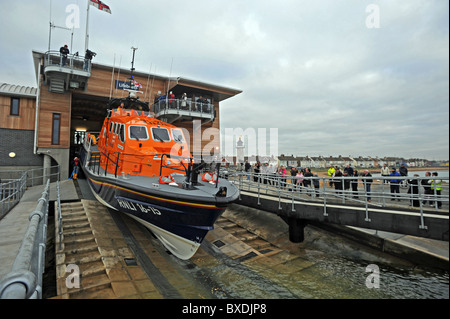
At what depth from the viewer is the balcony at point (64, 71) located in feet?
39.6

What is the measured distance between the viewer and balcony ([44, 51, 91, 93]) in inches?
476

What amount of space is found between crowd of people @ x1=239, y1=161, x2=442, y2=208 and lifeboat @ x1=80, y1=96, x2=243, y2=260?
2656 mm

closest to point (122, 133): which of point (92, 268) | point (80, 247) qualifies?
point (80, 247)

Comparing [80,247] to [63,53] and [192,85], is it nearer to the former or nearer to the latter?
[63,53]

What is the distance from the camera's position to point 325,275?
17.9ft

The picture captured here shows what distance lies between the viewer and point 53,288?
173 inches

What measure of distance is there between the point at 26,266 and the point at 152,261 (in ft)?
14.5

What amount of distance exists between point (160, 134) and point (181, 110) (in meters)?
7.92

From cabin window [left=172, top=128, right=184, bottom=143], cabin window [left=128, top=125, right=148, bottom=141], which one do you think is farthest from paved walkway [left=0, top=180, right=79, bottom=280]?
cabin window [left=172, top=128, right=184, bottom=143]

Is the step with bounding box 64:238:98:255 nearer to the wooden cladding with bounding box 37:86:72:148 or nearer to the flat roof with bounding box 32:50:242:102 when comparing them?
the wooden cladding with bounding box 37:86:72:148

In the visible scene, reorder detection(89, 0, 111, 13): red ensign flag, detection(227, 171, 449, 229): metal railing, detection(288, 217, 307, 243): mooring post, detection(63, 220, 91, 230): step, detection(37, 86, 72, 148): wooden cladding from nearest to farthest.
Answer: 1. detection(227, 171, 449, 229): metal railing
2. detection(63, 220, 91, 230): step
3. detection(288, 217, 307, 243): mooring post
4. detection(37, 86, 72, 148): wooden cladding
5. detection(89, 0, 111, 13): red ensign flag

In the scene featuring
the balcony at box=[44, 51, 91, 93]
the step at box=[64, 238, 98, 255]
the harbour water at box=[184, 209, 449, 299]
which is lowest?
the harbour water at box=[184, 209, 449, 299]
